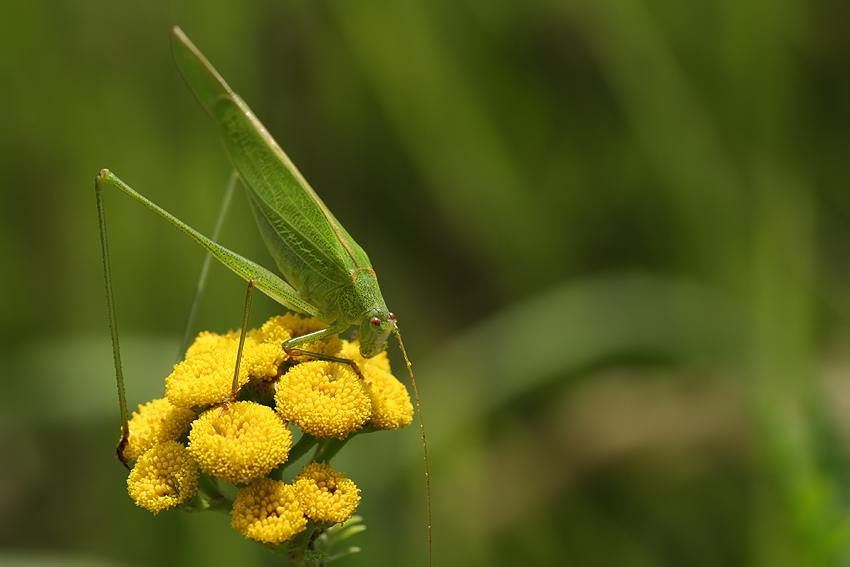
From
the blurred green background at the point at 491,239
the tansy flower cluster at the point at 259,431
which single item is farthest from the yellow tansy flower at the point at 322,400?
the blurred green background at the point at 491,239

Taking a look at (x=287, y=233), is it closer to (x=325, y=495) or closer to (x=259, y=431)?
(x=259, y=431)

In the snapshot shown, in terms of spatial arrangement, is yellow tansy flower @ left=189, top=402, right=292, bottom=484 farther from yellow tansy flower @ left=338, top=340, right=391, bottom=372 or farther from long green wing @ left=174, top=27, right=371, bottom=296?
long green wing @ left=174, top=27, right=371, bottom=296

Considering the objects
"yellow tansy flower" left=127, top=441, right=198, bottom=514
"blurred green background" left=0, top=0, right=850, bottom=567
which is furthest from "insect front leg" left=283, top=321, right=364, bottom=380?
"blurred green background" left=0, top=0, right=850, bottom=567

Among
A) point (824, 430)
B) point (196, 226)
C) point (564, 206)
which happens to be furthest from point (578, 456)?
point (196, 226)

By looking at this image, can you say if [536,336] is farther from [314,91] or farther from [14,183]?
[14,183]

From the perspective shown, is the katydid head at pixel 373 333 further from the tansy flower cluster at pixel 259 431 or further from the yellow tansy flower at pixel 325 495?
the yellow tansy flower at pixel 325 495

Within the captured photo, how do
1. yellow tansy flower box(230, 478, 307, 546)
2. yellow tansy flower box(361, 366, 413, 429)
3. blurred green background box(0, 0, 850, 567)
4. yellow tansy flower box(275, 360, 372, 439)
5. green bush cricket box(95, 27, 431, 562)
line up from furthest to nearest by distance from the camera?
blurred green background box(0, 0, 850, 567) → green bush cricket box(95, 27, 431, 562) → yellow tansy flower box(361, 366, 413, 429) → yellow tansy flower box(275, 360, 372, 439) → yellow tansy flower box(230, 478, 307, 546)

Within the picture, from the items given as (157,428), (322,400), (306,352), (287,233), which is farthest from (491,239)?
(157,428)
